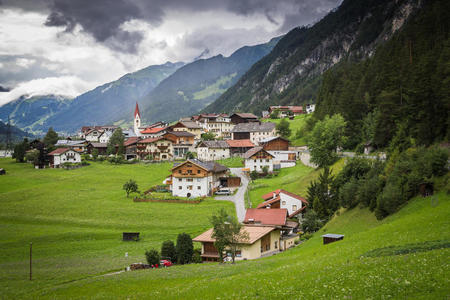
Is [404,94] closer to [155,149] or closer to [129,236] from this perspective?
[129,236]

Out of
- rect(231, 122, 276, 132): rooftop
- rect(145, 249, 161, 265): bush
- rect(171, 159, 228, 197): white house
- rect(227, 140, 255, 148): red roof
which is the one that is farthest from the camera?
rect(231, 122, 276, 132): rooftop

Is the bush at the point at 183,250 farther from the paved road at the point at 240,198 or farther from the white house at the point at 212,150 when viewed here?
the white house at the point at 212,150

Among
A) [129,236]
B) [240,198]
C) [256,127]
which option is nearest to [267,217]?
[129,236]

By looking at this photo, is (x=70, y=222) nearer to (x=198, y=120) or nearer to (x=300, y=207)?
(x=300, y=207)

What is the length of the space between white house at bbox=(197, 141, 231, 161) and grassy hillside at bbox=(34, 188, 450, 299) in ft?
267

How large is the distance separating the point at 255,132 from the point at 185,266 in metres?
97.0

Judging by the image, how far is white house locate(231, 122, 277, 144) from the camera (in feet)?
408

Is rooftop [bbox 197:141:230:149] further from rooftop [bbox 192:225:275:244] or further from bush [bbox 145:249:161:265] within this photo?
bush [bbox 145:249:161:265]

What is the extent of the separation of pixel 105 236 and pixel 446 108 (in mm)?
48962

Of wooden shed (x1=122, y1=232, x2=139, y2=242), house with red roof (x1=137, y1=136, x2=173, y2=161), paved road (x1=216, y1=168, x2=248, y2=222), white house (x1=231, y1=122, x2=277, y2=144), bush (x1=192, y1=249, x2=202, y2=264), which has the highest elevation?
white house (x1=231, y1=122, x2=277, y2=144)

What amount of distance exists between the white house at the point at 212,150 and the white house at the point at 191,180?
3370cm

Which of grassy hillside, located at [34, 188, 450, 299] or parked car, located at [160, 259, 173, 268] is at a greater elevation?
grassy hillside, located at [34, 188, 450, 299]

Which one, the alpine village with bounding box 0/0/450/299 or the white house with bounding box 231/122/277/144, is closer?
the alpine village with bounding box 0/0/450/299

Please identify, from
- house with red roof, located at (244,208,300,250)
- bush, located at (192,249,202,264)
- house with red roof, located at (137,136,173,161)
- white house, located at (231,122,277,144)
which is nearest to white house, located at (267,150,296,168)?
white house, located at (231,122,277,144)
